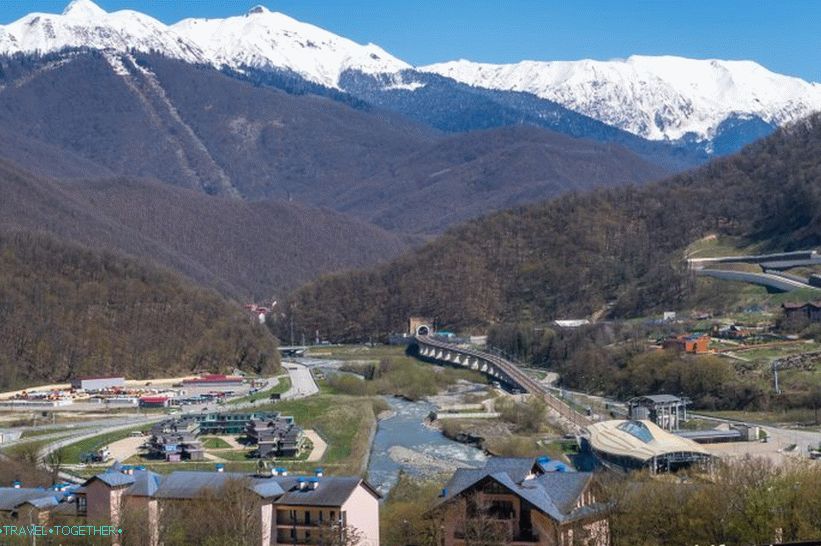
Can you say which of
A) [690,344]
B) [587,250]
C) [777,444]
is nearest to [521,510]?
[777,444]

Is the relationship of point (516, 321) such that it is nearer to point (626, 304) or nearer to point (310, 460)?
point (626, 304)

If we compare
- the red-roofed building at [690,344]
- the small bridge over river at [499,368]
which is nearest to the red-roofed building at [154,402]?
the small bridge over river at [499,368]

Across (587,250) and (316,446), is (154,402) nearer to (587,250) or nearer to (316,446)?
(316,446)

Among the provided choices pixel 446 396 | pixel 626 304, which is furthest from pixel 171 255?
pixel 446 396

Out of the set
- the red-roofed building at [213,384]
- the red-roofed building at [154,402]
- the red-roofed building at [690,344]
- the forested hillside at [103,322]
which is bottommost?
the red-roofed building at [154,402]

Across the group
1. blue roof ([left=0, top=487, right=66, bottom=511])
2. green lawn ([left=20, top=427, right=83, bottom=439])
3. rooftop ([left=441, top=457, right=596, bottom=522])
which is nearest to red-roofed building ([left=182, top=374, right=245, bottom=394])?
green lawn ([left=20, top=427, right=83, bottom=439])

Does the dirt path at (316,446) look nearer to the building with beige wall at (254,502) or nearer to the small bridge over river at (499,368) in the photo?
the small bridge over river at (499,368)

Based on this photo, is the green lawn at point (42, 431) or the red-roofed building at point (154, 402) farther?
the red-roofed building at point (154, 402)

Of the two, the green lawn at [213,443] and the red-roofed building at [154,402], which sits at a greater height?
the red-roofed building at [154,402]
